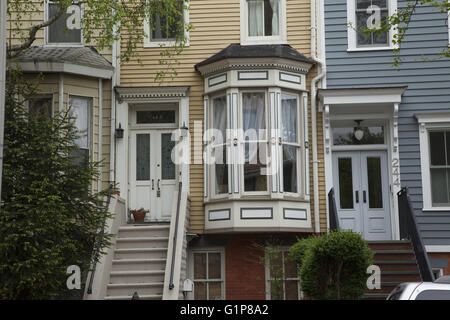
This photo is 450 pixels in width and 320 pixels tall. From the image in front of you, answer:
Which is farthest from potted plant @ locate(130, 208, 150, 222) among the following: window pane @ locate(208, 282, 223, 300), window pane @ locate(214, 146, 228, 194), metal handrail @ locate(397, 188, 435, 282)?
metal handrail @ locate(397, 188, 435, 282)

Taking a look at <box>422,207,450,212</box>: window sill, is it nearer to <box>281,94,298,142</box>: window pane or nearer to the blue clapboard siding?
the blue clapboard siding

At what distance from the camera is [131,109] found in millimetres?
17078

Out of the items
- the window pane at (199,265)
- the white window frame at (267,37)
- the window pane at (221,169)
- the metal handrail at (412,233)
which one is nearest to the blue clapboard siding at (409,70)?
the metal handrail at (412,233)

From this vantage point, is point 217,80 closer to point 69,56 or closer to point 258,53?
point 258,53

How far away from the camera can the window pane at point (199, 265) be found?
16.2 metres

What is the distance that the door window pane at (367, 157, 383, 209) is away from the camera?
54.1 ft

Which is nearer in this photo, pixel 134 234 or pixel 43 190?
pixel 43 190

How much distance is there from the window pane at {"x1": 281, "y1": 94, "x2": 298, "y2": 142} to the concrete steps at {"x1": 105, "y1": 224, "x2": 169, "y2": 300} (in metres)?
3.58

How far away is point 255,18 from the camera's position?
1714cm

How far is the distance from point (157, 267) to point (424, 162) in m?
6.60

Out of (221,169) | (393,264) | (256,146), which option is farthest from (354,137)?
(393,264)

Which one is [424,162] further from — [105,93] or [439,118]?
[105,93]

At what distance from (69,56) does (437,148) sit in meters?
8.77
